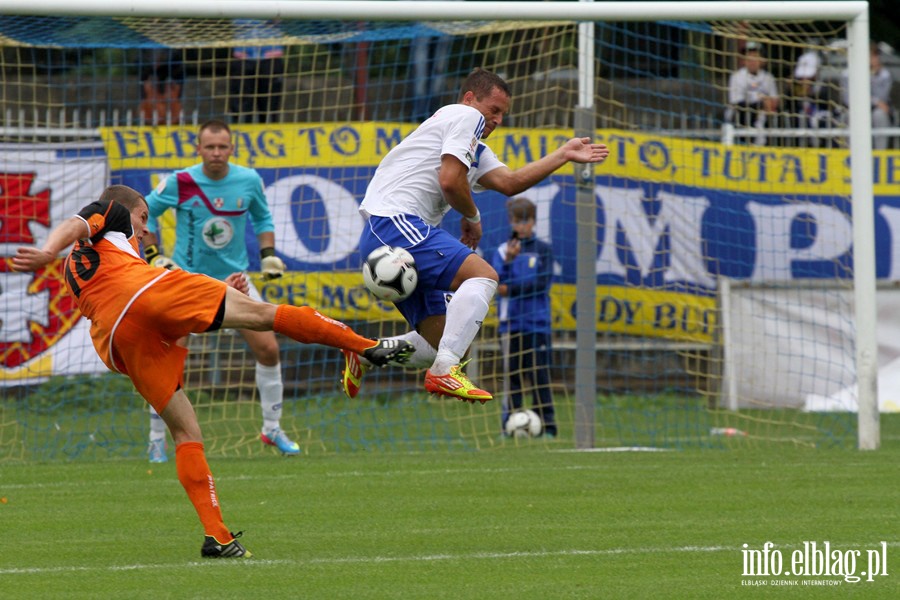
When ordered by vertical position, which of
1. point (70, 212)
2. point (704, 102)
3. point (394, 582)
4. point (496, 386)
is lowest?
point (394, 582)

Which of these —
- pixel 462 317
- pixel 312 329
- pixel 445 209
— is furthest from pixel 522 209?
pixel 312 329

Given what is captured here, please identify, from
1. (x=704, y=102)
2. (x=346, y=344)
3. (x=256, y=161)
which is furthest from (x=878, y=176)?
(x=346, y=344)

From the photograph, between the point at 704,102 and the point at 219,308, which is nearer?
the point at 219,308

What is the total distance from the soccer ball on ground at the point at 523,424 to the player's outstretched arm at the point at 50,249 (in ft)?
20.8

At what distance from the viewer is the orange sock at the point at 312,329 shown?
656cm

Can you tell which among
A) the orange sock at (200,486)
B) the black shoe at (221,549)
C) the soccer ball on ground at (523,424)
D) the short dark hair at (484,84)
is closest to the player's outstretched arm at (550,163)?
the short dark hair at (484,84)

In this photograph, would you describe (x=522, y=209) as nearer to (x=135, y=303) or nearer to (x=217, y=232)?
(x=217, y=232)

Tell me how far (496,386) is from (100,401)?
418 centimetres

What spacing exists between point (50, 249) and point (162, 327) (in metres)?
0.65

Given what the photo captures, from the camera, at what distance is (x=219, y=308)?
6391 mm

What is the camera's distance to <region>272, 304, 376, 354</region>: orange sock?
6.56 metres

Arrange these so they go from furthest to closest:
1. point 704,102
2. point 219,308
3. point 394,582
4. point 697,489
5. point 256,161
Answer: point 704,102, point 256,161, point 697,489, point 219,308, point 394,582

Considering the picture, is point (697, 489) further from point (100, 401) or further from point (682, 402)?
point (100, 401)

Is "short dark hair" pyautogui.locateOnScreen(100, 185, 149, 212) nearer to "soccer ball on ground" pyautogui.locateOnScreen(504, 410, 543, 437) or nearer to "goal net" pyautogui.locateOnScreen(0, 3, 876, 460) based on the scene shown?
"goal net" pyautogui.locateOnScreen(0, 3, 876, 460)
